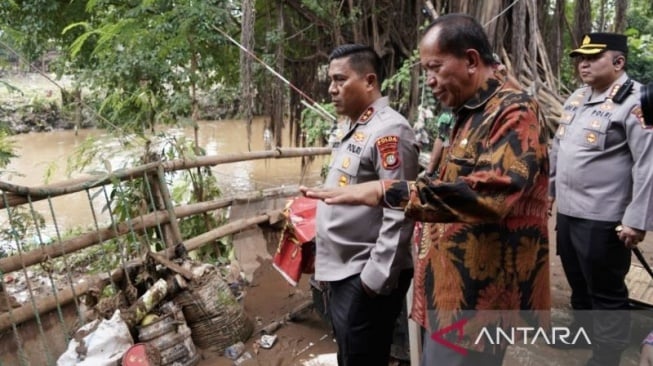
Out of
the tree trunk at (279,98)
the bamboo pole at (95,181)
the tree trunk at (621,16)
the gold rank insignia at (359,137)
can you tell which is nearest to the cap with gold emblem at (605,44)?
the gold rank insignia at (359,137)

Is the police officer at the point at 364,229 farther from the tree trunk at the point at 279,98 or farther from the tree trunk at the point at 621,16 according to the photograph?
the tree trunk at the point at 621,16

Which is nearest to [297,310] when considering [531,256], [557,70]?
[531,256]

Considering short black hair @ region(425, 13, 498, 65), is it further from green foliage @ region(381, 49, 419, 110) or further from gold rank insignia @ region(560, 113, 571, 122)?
green foliage @ region(381, 49, 419, 110)

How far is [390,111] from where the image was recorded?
1.84m

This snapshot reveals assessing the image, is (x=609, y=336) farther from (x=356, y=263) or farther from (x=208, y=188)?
(x=208, y=188)

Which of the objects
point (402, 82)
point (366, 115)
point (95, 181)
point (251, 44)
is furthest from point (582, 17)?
point (95, 181)

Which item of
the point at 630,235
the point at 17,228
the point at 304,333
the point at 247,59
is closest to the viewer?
the point at 630,235

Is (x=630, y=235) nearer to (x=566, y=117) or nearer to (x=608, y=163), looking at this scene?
(x=608, y=163)

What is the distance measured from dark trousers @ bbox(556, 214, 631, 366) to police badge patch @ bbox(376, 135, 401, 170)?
1.17 meters

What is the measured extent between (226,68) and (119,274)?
4.33 metres

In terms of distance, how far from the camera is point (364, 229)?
183 centimetres

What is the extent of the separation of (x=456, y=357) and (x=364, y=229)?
651mm

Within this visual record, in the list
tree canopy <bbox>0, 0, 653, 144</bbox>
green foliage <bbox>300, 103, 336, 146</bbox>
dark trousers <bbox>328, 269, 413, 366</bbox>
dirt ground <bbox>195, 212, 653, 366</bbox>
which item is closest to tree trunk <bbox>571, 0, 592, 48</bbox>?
tree canopy <bbox>0, 0, 653, 144</bbox>

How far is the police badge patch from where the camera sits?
1.73m
